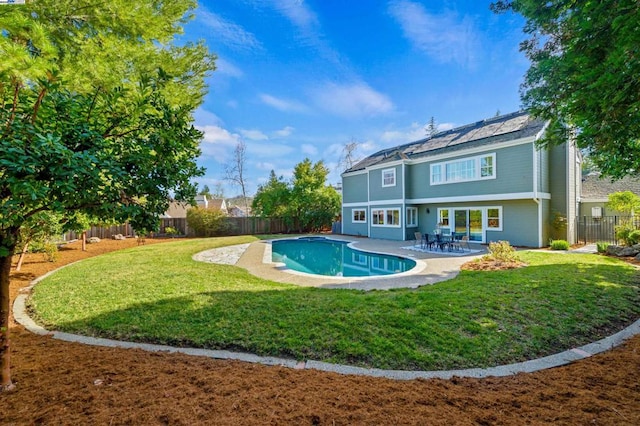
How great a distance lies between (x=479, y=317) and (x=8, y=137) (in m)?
6.23

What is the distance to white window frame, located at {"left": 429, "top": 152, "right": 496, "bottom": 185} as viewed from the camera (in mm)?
15438

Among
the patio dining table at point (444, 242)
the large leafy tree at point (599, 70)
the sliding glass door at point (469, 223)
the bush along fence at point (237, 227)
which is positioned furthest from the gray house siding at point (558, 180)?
the bush along fence at point (237, 227)

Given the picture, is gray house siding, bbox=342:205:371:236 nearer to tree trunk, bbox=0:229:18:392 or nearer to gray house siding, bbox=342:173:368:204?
gray house siding, bbox=342:173:368:204

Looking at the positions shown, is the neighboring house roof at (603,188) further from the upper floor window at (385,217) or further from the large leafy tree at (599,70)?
the large leafy tree at (599,70)

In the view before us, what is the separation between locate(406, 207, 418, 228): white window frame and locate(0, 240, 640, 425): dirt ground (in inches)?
629

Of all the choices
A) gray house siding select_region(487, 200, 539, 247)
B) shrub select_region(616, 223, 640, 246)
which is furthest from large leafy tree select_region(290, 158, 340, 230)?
shrub select_region(616, 223, 640, 246)

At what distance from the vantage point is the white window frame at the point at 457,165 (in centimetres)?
1544

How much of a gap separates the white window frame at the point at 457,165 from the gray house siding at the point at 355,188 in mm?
5922

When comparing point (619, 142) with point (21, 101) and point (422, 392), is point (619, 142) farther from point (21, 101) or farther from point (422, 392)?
point (21, 101)

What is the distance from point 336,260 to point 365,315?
899cm

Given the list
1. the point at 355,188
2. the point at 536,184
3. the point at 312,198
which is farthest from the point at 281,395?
the point at 312,198

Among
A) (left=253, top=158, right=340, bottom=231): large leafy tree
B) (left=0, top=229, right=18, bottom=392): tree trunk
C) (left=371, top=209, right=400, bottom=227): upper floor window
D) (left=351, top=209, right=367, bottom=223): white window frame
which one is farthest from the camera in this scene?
(left=253, top=158, right=340, bottom=231): large leafy tree

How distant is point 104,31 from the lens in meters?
5.53

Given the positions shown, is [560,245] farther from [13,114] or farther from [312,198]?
[312,198]
